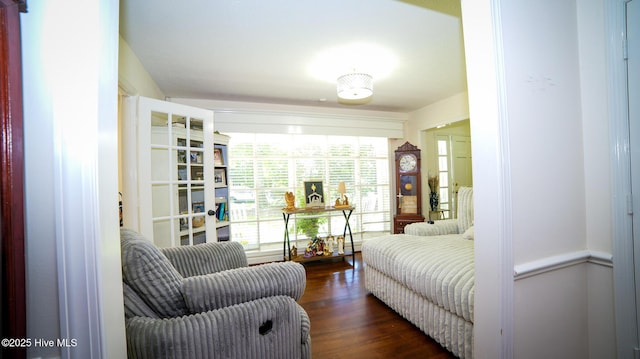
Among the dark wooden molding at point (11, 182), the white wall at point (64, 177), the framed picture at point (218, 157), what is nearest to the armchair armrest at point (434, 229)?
the framed picture at point (218, 157)

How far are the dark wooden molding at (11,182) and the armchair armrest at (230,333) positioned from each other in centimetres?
42

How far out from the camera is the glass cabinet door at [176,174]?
7.63ft

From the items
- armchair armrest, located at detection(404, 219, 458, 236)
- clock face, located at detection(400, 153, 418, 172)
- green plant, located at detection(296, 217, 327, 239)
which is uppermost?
clock face, located at detection(400, 153, 418, 172)

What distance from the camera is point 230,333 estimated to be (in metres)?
1.09

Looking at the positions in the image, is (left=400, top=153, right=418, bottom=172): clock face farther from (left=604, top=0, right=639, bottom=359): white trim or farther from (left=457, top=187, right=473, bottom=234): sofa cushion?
(left=604, top=0, right=639, bottom=359): white trim

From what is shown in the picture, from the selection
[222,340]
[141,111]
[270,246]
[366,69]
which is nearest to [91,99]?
[222,340]

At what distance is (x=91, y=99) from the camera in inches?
25.5

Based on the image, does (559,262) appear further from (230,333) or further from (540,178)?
(230,333)

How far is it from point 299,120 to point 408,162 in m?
1.93

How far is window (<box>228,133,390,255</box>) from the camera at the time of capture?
Answer: 3.83 meters

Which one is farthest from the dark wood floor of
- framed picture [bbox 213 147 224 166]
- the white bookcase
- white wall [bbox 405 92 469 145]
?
white wall [bbox 405 92 469 145]

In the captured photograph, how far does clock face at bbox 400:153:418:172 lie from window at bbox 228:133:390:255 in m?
0.39

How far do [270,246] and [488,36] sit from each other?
145 inches

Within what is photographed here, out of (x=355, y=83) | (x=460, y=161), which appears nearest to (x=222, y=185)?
(x=355, y=83)
